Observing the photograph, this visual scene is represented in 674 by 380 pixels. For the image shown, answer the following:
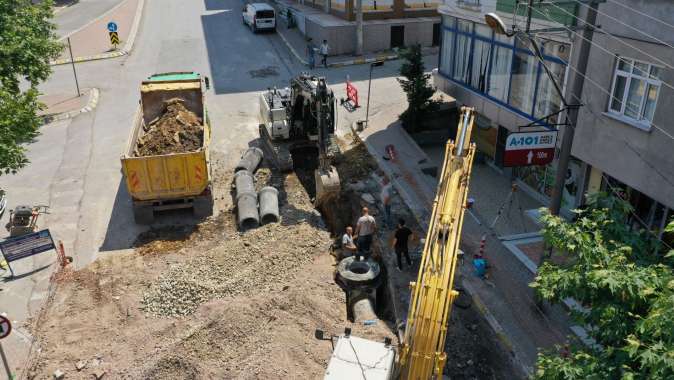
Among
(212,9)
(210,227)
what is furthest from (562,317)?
(212,9)

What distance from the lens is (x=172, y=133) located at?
18.4 m

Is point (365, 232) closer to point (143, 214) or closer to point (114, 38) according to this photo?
point (143, 214)

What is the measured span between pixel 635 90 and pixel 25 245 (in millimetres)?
15266

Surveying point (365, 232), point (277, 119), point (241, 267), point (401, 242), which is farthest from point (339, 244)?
point (277, 119)

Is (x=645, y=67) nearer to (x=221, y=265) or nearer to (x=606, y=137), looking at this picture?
(x=606, y=137)

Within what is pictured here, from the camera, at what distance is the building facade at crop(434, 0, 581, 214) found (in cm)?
1539

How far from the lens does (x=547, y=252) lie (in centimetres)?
1216

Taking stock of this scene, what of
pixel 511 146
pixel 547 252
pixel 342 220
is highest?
pixel 511 146

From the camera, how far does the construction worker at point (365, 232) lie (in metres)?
14.2

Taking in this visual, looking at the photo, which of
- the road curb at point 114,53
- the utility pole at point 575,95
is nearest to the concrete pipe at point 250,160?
the utility pole at point 575,95

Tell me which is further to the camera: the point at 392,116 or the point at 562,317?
the point at 392,116

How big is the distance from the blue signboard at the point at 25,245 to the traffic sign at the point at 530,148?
470 inches

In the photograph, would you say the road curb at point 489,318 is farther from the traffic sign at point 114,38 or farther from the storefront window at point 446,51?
the traffic sign at point 114,38

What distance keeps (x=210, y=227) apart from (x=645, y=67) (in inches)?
482
